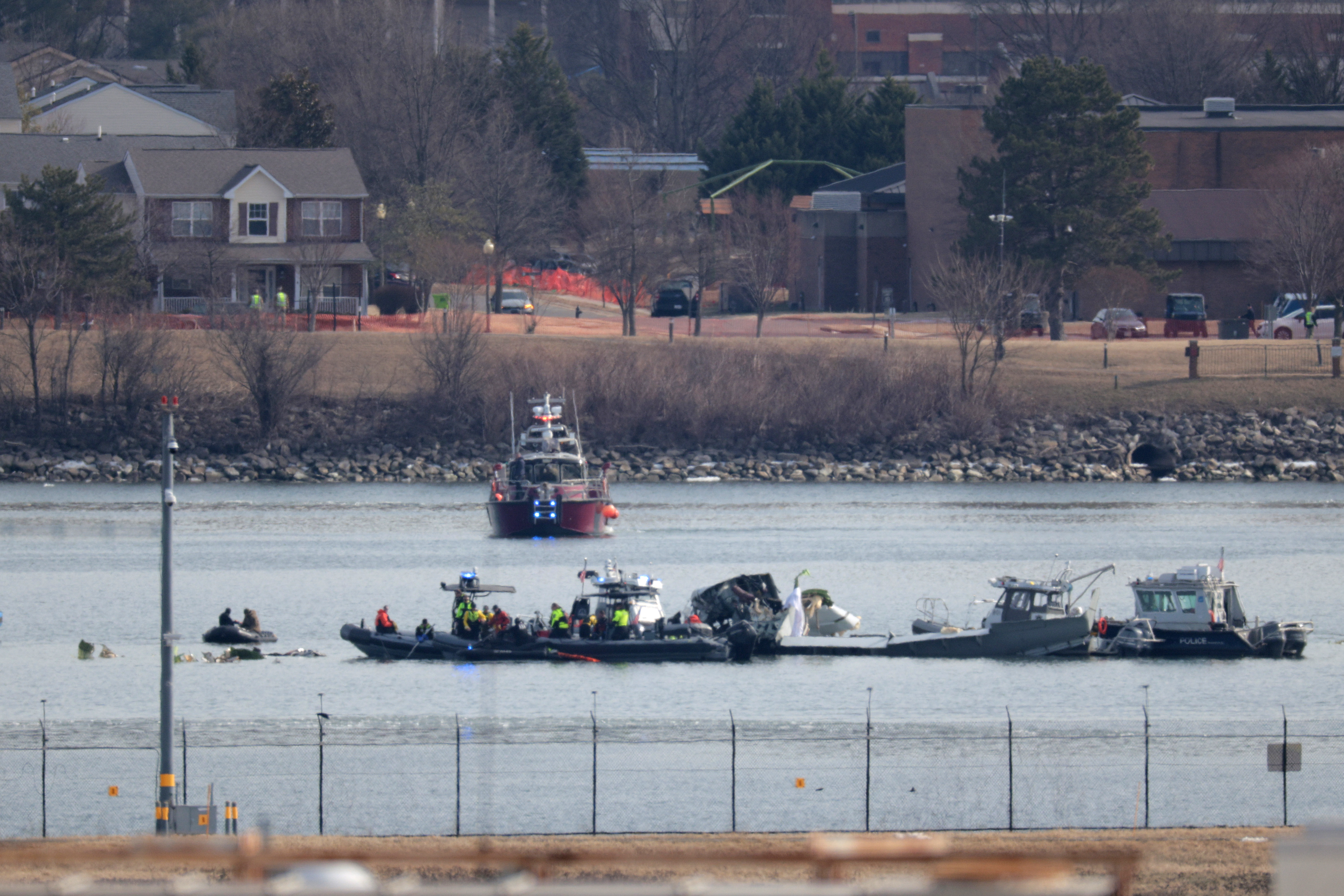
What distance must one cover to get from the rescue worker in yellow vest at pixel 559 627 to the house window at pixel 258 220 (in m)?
62.6

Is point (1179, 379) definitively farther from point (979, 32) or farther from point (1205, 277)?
point (979, 32)

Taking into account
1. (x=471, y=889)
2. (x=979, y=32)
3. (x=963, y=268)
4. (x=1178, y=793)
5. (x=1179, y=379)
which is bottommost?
(x=1178, y=793)

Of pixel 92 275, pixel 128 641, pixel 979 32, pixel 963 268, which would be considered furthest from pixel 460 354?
pixel 979 32

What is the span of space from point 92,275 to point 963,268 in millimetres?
45079

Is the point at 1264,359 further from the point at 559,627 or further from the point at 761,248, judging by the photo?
the point at 559,627

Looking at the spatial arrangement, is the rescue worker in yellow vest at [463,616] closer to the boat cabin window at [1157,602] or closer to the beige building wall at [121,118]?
the boat cabin window at [1157,602]

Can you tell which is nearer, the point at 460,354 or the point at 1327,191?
the point at 460,354

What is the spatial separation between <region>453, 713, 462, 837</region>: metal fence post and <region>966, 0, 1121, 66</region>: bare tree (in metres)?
138

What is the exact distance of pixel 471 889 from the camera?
47.2 ft

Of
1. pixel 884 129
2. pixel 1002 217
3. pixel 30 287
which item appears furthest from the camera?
pixel 884 129

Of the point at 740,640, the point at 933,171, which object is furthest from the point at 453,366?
the point at 740,640

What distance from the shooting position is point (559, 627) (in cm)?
4544

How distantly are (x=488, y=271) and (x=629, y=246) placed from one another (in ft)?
27.6

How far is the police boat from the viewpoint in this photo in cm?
4700
